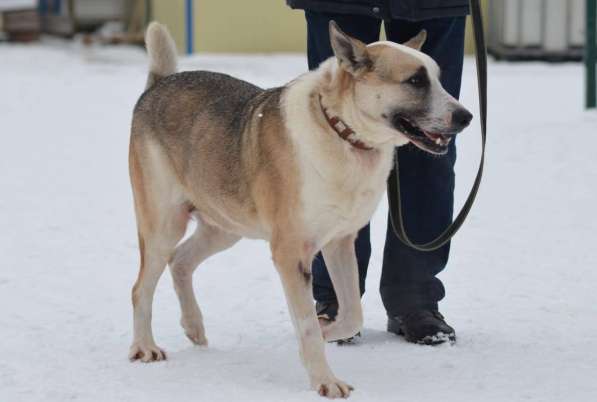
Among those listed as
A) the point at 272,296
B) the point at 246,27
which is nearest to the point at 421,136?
the point at 272,296

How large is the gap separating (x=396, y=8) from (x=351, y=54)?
0.68 meters

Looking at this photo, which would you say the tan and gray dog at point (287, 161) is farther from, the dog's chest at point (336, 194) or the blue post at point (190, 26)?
the blue post at point (190, 26)

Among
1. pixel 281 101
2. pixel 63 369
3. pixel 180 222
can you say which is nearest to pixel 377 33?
pixel 281 101

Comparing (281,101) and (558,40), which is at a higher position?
(281,101)

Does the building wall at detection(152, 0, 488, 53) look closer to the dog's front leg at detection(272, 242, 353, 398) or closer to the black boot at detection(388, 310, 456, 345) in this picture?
the black boot at detection(388, 310, 456, 345)

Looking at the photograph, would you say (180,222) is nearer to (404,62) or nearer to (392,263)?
(392,263)

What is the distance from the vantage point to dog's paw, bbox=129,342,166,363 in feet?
14.9

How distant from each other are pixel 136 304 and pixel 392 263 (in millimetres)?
1003

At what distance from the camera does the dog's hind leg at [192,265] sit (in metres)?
4.72

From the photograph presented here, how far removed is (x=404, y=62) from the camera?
13.0 ft

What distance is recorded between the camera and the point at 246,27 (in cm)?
1426

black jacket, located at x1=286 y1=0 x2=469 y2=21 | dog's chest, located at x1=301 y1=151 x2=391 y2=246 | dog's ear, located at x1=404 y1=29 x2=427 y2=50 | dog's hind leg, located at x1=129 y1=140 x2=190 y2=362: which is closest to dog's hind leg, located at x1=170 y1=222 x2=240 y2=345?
dog's hind leg, located at x1=129 y1=140 x2=190 y2=362

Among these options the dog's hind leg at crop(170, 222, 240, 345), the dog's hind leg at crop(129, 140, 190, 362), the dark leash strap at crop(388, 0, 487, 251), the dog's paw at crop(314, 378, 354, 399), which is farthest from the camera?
the dog's hind leg at crop(170, 222, 240, 345)

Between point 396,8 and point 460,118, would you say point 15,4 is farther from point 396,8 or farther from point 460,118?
point 460,118
